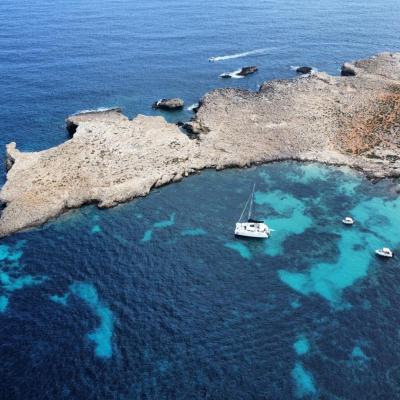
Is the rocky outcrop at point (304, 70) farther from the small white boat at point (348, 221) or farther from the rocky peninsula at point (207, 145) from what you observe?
the small white boat at point (348, 221)

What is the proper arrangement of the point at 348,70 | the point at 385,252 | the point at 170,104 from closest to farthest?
the point at 385,252 < the point at 170,104 < the point at 348,70

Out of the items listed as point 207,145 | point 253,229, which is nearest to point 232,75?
point 207,145

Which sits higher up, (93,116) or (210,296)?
(93,116)

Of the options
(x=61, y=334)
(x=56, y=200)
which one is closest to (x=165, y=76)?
(x=56, y=200)

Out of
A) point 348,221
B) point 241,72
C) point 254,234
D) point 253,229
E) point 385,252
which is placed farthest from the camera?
point 241,72

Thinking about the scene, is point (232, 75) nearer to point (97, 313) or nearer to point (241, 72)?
point (241, 72)

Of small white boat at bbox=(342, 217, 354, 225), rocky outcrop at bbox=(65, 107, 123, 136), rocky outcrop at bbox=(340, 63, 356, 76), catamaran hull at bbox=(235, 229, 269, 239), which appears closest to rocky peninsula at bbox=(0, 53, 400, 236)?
rocky outcrop at bbox=(65, 107, 123, 136)

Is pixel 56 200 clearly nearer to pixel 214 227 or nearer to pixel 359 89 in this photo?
pixel 214 227
